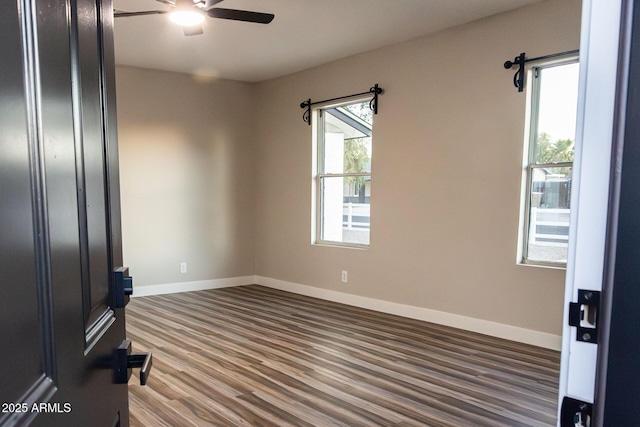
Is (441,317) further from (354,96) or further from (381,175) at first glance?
(354,96)

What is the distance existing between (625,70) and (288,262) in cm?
531

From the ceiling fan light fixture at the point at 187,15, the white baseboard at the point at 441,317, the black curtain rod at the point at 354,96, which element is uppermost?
the ceiling fan light fixture at the point at 187,15

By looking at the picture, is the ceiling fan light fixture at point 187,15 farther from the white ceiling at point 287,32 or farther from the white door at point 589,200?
the white door at point 589,200

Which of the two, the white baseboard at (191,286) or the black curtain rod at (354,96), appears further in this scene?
the white baseboard at (191,286)

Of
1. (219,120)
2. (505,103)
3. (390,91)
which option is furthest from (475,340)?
(219,120)

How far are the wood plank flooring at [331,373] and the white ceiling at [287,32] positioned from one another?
2.71 meters

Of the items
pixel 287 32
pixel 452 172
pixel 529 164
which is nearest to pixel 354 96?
pixel 287 32

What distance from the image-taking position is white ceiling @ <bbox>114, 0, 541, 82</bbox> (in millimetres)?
3473

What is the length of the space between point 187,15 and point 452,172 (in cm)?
253

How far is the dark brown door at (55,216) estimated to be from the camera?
1.38ft

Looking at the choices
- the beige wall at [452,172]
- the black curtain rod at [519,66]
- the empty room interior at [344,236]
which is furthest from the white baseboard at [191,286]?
the black curtain rod at [519,66]

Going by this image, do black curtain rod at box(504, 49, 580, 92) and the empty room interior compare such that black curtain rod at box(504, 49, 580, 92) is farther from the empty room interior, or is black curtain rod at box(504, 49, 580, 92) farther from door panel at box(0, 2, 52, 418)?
door panel at box(0, 2, 52, 418)

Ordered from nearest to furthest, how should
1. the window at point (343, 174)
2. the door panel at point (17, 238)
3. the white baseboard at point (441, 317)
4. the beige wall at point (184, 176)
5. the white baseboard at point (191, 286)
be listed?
1. the door panel at point (17, 238)
2. the white baseboard at point (441, 317)
3. the window at point (343, 174)
4. the beige wall at point (184, 176)
5. the white baseboard at point (191, 286)

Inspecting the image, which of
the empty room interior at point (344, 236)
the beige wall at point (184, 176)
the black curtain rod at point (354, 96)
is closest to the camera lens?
the empty room interior at point (344, 236)
